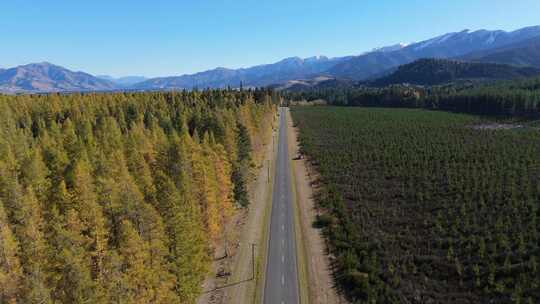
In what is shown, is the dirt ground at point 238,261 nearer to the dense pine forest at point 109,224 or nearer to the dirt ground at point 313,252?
the dense pine forest at point 109,224

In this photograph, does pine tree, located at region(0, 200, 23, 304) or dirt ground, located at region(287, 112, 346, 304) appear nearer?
pine tree, located at region(0, 200, 23, 304)

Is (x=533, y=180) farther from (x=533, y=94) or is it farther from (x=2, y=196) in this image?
(x=533, y=94)

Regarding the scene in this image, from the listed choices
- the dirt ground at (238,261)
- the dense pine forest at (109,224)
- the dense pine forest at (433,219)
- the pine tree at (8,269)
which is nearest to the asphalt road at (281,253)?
the dirt ground at (238,261)

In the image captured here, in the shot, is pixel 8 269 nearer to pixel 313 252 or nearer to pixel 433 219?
pixel 313 252

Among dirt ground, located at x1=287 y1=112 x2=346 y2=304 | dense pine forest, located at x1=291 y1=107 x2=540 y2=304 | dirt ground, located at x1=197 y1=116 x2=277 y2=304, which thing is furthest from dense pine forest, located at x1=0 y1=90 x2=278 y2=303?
dense pine forest, located at x1=291 y1=107 x2=540 y2=304

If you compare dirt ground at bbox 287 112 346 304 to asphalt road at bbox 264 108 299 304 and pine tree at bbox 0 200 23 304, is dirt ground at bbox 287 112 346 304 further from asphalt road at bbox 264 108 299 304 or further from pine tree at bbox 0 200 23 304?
pine tree at bbox 0 200 23 304

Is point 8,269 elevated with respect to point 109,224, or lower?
lower

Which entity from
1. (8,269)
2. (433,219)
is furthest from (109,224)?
(433,219)
